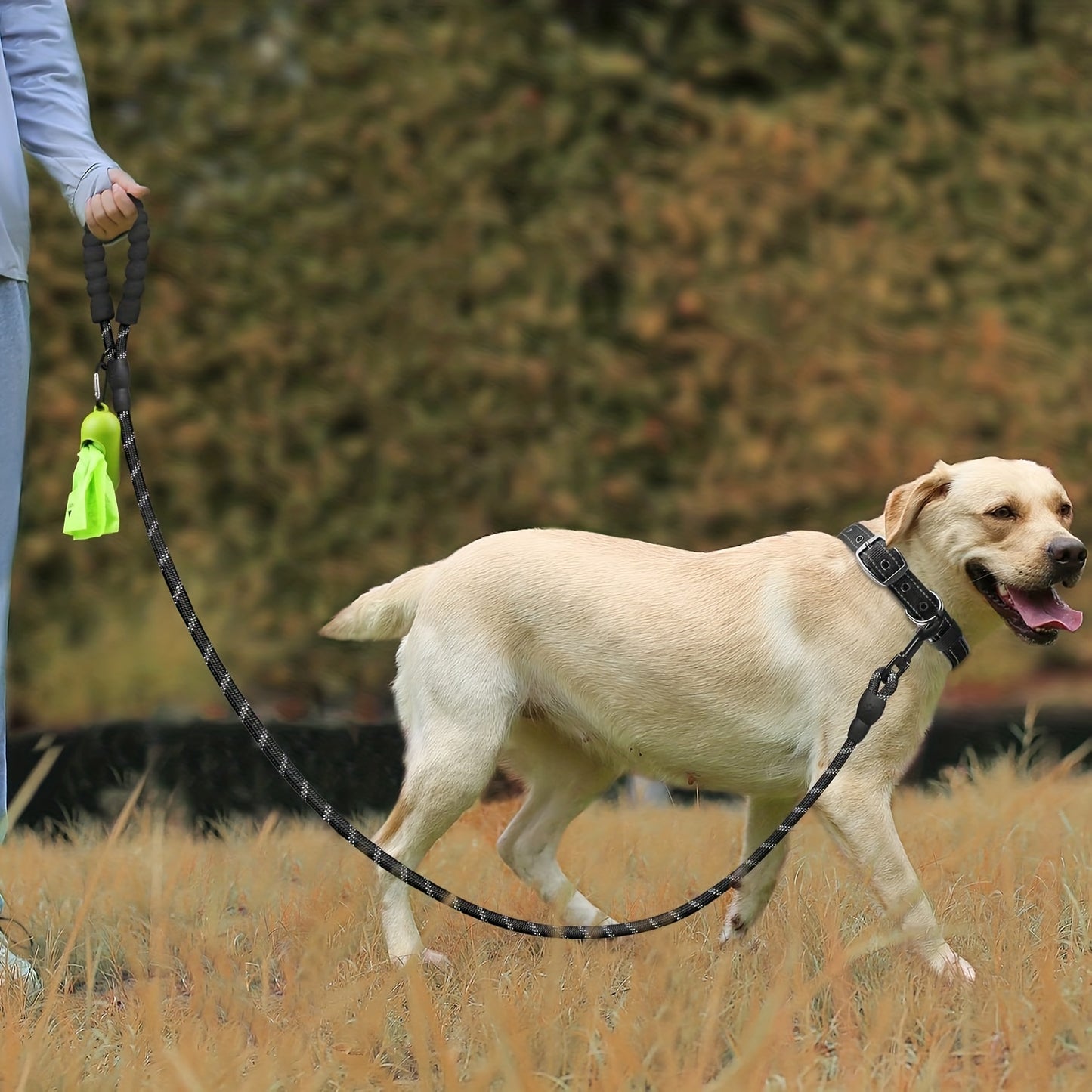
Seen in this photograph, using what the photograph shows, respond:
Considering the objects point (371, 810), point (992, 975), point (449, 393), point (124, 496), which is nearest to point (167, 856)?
point (371, 810)

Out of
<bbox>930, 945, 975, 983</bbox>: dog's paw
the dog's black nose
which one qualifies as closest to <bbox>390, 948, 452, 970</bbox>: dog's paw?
<bbox>930, 945, 975, 983</bbox>: dog's paw

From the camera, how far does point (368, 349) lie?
190 inches

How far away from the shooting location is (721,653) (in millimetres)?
2980

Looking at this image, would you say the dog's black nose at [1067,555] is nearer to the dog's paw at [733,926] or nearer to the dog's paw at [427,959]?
the dog's paw at [733,926]

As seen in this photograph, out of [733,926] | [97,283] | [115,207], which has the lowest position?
Result: [733,926]

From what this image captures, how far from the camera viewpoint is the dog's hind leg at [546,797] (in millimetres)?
3348

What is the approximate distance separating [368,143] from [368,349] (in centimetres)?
68

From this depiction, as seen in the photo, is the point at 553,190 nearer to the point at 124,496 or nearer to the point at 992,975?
the point at 124,496

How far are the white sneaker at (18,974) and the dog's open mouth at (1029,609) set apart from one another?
2.05m

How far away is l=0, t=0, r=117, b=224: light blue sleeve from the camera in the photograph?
9.80 ft

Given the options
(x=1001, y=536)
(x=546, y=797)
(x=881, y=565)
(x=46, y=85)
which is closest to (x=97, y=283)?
(x=46, y=85)

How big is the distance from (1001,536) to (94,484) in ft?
5.85

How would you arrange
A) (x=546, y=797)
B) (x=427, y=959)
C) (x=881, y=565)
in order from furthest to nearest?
(x=546, y=797), (x=427, y=959), (x=881, y=565)

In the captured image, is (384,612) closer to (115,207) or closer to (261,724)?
(261,724)
